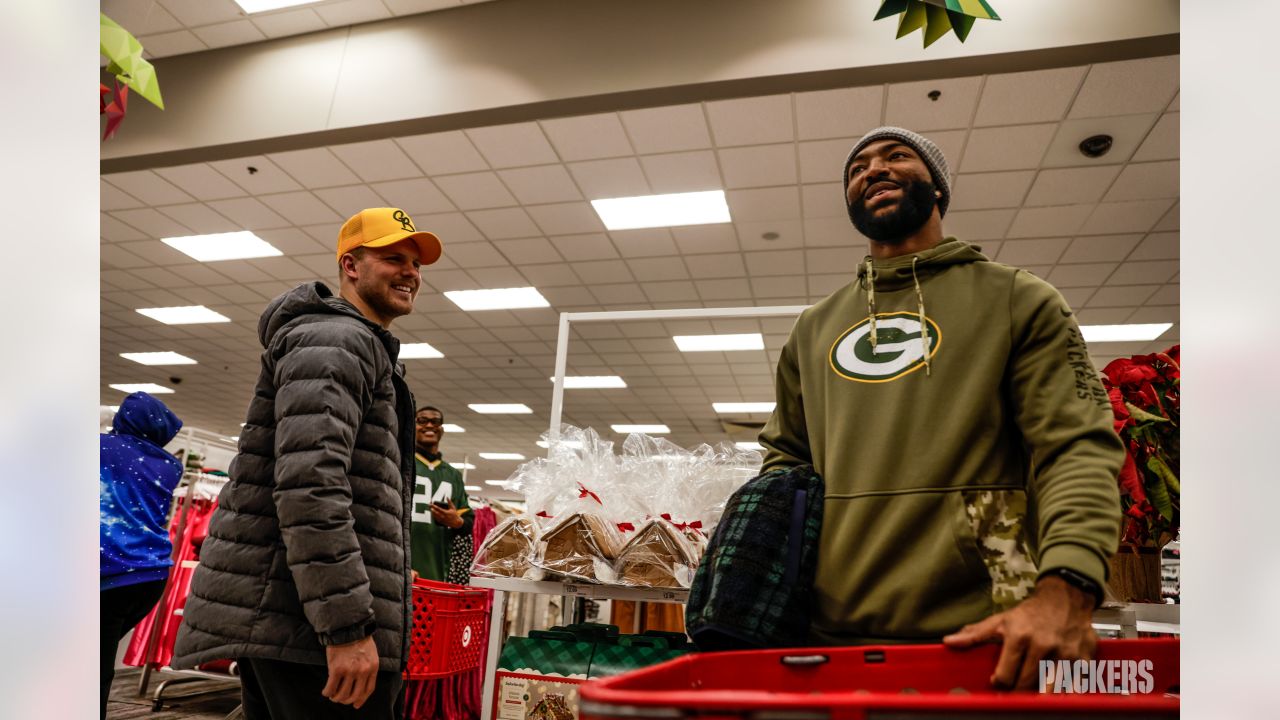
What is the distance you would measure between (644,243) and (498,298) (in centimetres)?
222

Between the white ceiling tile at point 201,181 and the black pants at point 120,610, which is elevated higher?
the white ceiling tile at point 201,181

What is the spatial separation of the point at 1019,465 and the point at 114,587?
309cm

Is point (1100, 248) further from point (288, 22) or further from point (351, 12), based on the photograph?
point (288, 22)

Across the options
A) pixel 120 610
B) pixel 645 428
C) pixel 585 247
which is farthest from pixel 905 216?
pixel 645 428

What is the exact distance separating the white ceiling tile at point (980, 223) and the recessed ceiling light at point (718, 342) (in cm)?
298

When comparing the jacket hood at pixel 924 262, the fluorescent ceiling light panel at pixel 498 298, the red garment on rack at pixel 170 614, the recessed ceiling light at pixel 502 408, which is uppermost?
the fluorescent ceiling light panel at pixel 498 298

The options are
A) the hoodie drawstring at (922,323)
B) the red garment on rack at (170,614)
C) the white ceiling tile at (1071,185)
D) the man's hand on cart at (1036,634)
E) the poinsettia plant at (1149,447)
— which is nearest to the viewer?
the man's hand on cart at (1036,634)

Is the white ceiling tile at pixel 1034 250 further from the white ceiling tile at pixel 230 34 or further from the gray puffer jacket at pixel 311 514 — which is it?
the gray puffer jacket at pixel 311 514

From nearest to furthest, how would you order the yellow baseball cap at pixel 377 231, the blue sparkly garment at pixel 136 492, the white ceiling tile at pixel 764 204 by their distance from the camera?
the yellow baseball cap at pixel 377 231
the blue sparkly garment at pixel 136 492
the white ceiling tile at pixel 764 204

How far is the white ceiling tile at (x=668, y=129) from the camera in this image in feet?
15.6

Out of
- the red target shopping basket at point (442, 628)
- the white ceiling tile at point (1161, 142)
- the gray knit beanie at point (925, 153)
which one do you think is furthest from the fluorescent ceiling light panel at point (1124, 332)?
the gray knit beanie at point (925, 153)

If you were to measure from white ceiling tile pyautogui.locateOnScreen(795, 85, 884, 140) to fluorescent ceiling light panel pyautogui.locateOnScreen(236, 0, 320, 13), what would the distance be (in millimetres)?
3047

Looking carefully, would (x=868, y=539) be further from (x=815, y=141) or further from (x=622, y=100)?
(x=815, y=141)

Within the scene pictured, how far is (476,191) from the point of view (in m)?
5.90
